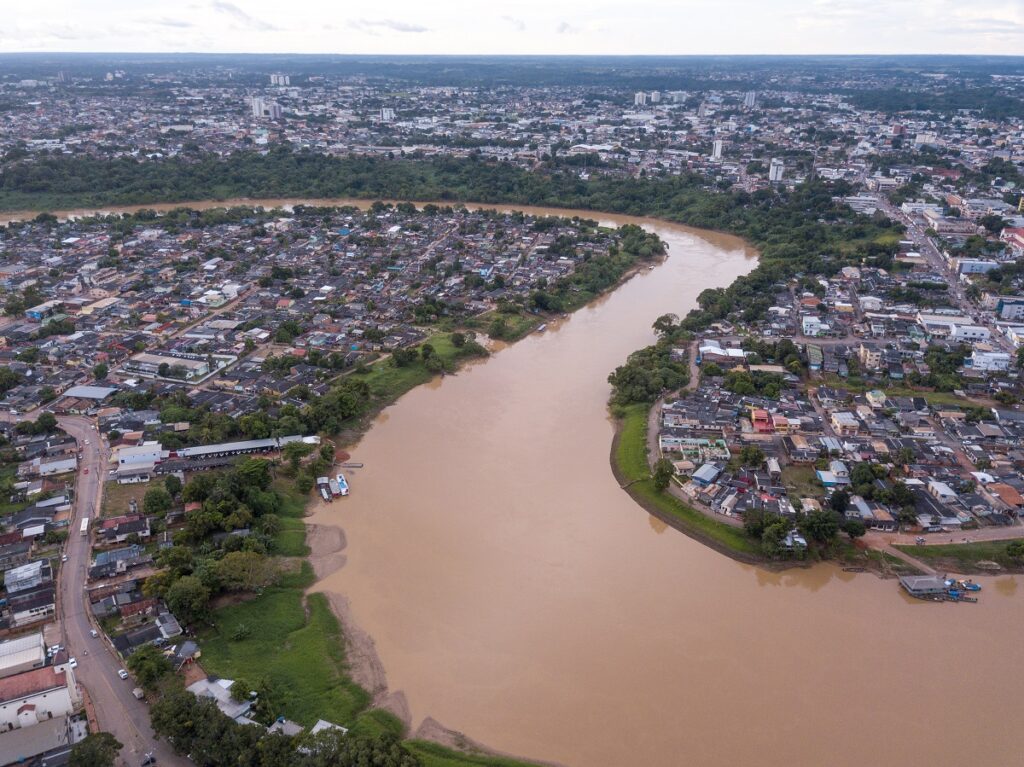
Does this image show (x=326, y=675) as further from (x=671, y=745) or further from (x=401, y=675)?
(x=671, y=745)

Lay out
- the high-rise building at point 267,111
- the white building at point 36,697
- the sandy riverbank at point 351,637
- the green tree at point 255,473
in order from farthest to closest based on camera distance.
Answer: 1. the high-rise building at point 267,111
2. the green tree at point 255,473
3. the sandy riverbank at point 351,637
4. the white building at point 36,697

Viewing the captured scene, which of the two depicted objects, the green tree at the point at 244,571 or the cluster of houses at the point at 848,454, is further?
the cluster of houses at the point at 848,454

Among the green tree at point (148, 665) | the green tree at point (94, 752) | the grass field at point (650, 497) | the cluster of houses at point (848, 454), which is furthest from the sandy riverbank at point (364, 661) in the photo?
the cluster of houses at point (848, 454)

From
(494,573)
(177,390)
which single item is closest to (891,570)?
(494,573)

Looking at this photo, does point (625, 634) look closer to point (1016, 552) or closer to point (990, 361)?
point (1016, 552)

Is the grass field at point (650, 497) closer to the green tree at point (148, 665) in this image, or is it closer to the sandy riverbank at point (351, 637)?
the sandy riverbank at point (351, 637)

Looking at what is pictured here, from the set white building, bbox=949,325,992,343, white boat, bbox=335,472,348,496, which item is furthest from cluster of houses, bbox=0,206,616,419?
white building, bbox=949,325,992,343
